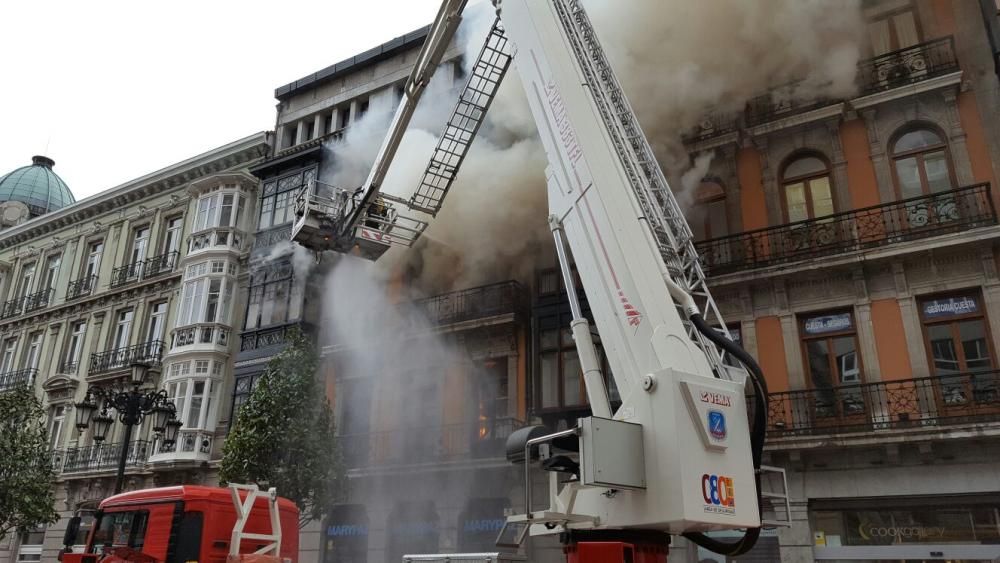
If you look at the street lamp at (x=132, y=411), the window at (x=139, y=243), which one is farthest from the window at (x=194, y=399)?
the window at (x=139, y=243)

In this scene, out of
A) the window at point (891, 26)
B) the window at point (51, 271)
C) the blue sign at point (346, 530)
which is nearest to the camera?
the window at point (891, 26)

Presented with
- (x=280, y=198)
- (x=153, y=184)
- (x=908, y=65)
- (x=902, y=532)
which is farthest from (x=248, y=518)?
(x=153, y=184)

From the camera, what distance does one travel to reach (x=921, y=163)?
48.7 feet

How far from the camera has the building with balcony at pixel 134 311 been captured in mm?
24078

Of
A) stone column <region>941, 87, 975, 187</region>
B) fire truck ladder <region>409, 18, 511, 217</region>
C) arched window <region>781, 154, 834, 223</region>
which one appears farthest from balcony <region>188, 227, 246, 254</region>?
stone column <region>941, 87, 975, 187</region>

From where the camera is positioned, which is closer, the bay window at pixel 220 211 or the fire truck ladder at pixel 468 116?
the fire truck ladder at pixel 468 116

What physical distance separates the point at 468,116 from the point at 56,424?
23.8 m

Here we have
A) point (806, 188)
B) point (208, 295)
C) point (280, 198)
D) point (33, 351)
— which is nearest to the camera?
point (806, 188)

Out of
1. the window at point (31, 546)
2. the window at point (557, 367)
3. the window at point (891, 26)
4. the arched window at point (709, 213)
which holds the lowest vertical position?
the window at point (31, 546)

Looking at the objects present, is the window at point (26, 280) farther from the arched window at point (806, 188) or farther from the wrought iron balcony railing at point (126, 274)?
the arched window at point (806, 188)

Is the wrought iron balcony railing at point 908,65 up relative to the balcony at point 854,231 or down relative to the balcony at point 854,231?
up

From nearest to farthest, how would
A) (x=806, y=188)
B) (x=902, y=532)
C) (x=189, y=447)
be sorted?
1. (x=902, y=532)
2. (x=806, y=188)
3. (x=189, y=447)

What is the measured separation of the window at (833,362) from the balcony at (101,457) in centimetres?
2084

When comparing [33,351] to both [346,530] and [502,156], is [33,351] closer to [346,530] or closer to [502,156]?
[346,530]
